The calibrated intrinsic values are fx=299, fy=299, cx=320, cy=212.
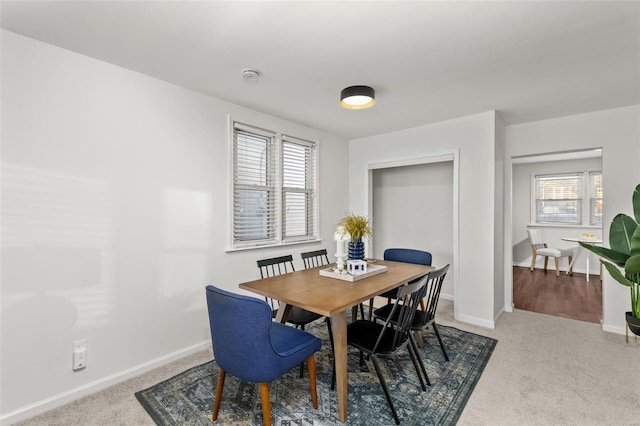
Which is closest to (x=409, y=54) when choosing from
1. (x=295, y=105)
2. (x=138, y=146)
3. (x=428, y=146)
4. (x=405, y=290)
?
(x=295, y=105)

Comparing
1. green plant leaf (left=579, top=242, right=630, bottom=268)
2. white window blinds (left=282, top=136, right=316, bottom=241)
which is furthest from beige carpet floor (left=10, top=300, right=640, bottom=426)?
white window blinds (left=282, top=136, right=316, bottom=241)

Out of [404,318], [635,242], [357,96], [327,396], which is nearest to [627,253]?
[635,242]

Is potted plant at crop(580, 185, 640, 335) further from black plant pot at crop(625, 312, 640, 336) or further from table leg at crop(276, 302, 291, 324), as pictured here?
table leg at crop(276, 302, 291, 324)

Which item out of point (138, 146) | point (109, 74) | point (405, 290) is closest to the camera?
point (405, 290)

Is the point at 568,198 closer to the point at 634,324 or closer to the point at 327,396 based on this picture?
the point at 634,324

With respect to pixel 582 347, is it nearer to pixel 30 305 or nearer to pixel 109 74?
pixel 30 305

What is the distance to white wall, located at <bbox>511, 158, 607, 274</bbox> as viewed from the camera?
6027mm

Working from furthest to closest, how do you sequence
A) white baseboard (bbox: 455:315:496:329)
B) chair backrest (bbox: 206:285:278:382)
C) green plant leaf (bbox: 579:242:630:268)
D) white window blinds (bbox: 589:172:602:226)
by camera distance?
white window blinds (bbox: 589:172:602:226), white baseboard (bbox: 455:315:496:329), green plant leaf (bbox: 579:242:630:268), chair backrest (bbox: 206:285:278:382)

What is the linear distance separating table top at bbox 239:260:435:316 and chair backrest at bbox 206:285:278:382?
335 millimetres

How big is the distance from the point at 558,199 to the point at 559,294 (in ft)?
8.90

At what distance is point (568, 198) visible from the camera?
6293 millimetres

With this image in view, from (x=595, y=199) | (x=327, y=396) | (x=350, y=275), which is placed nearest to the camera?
(x=327, y=396)

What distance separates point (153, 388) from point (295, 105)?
112 inches

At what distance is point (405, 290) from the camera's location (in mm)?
1864
